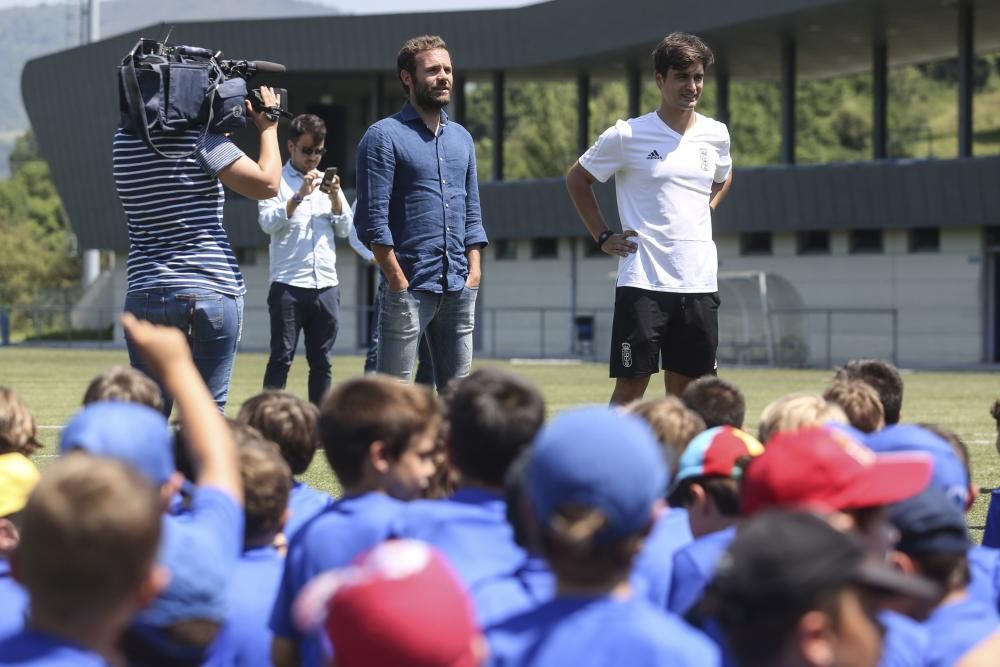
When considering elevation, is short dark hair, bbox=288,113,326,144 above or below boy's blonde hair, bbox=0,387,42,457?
above

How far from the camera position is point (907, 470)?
3.61 meters

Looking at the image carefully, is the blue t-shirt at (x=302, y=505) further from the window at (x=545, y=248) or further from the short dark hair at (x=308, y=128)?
the window at (x=545, y=248)

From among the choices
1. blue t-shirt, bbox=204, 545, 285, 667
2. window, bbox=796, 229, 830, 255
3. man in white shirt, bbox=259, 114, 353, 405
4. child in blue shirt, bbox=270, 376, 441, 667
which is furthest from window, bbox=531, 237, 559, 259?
blue t-shirt, bbox=204, 545, 285, 667

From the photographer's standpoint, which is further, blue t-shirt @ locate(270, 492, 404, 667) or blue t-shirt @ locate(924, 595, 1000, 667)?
blue t-shirt @ locate(270, 492, 404, 667)

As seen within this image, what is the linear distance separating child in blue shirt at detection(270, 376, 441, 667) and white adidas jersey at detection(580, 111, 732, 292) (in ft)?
14.0

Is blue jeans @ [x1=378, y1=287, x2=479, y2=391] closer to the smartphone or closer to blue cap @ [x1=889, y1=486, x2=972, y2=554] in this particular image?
the smartphone

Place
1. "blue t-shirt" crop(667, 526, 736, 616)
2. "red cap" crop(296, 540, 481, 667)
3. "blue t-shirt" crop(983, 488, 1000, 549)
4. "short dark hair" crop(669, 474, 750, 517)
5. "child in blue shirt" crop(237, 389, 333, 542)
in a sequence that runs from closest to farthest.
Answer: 1. "red cap" crop(296, 540, 481, 667)
2. "blue t-shirt" crop(667, 526, 736, 616)
3. "short dark hair" crop(669, 474, 750, 517)
4. "child in blue shirt" crop(237, 389, 333, 542)
5. "blue t-shirt" crop(983, 488, 1000, 549)

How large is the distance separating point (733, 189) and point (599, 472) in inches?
1638

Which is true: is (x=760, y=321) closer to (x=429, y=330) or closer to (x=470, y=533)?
(x=429, y=330)

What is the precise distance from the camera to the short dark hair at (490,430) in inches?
167

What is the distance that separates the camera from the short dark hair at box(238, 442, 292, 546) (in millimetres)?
4324

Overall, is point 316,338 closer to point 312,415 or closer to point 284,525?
point 312,415

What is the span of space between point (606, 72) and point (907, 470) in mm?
48540

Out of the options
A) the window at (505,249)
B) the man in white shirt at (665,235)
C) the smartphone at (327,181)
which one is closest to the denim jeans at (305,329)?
the smartphone at (327,181)
